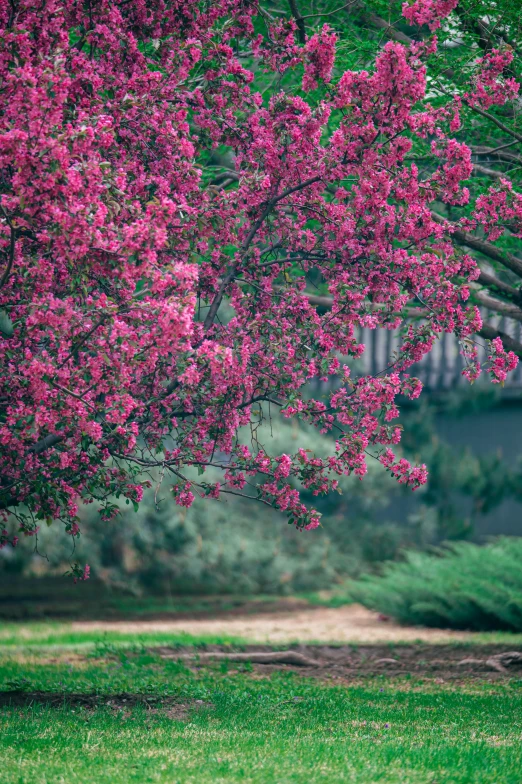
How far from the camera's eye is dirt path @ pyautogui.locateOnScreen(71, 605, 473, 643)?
11805 mm

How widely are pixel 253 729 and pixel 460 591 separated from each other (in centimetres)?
694

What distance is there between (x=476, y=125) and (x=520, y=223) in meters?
2.34

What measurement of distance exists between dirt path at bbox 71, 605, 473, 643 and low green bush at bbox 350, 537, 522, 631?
25cm

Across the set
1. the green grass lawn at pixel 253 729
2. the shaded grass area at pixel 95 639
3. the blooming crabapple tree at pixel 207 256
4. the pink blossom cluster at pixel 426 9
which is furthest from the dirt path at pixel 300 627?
the pink blossom cluster at pixel 426 9

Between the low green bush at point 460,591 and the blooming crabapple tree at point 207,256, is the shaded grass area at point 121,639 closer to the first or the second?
the low green bush at point 460,591

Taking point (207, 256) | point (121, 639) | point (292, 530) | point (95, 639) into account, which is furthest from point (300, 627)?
point (207, 256)

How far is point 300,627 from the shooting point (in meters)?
13.2

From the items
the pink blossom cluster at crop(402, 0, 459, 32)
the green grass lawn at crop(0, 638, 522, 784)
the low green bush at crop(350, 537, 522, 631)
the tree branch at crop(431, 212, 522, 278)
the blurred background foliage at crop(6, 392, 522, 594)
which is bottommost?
the green grass lawn at crop(0, 638, 522, 784)

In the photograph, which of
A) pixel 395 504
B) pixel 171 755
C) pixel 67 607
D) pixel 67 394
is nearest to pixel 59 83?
pixel 67 394

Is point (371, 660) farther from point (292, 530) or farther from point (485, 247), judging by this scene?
point (292, 530)

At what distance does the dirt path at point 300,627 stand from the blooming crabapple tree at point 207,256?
566cm

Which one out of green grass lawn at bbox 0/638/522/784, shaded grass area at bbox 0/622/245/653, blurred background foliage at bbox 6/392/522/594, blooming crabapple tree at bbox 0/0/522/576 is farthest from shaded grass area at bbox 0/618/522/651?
blooming crabapple tree at bbox 0/0/522/576

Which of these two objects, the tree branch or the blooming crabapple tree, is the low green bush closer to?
the tree branch

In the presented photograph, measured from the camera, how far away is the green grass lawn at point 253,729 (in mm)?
4605
